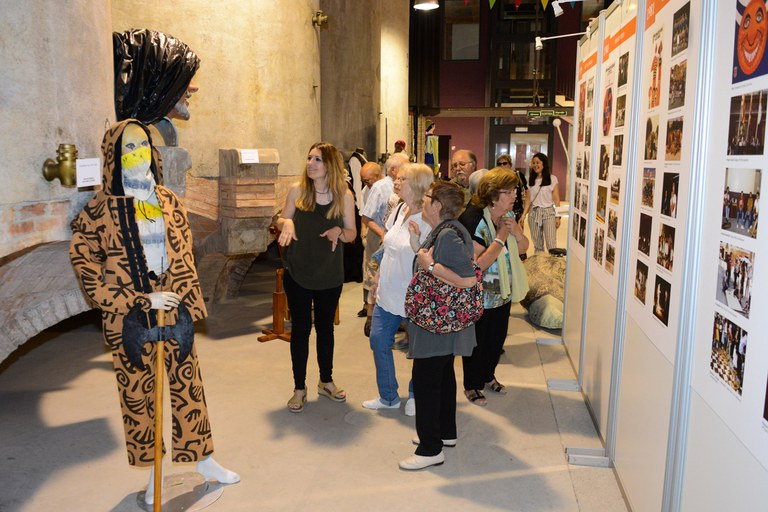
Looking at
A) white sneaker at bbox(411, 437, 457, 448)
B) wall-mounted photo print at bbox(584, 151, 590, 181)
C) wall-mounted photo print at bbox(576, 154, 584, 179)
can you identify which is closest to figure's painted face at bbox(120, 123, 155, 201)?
white sneaker at bbox(411, 437, 457, 448)

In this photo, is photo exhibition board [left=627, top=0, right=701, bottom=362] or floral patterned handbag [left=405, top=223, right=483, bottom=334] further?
floral patterned handbag [left=405, top=223, right=483, bottom=334]

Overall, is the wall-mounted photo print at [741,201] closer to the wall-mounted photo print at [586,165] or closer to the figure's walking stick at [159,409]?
the figure's walking stick at [159,409]

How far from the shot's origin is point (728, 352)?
5.93 ft

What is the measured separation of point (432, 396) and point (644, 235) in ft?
4.21

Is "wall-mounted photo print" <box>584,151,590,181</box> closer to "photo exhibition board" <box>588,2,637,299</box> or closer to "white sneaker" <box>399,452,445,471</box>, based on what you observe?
"photo exhibition board" <box>588,2,637,299</box>

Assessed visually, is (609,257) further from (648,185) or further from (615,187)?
(648,185)

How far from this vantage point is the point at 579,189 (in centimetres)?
463

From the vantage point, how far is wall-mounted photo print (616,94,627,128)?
323cm

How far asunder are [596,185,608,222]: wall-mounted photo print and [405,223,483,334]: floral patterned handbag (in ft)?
2.91

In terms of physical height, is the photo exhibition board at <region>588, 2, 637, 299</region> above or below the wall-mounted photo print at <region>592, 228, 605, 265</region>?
above

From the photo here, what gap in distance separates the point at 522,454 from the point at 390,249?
1.34 m

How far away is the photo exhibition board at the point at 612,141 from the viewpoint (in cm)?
321

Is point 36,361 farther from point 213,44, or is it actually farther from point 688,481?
point 688,481

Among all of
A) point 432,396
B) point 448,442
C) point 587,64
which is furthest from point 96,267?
point 587,64
